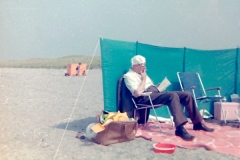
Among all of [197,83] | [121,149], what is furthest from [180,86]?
[121,149]

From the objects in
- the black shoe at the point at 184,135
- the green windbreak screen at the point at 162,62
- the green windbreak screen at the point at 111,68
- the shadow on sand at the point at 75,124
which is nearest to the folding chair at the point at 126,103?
the green windbreak screen at the point at 111,68

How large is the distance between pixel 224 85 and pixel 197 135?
214 centimetres

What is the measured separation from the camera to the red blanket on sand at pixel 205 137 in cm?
425

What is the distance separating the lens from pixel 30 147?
4211mm

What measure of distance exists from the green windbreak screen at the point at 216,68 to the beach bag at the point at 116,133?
2546 millimetres

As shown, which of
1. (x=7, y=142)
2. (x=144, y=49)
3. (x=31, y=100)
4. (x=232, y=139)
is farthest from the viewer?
(x=31, y=100)

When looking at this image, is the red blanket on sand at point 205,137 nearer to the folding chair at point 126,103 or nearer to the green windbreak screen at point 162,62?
the folding chair at point 126,103

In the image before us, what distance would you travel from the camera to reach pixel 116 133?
4402 mm

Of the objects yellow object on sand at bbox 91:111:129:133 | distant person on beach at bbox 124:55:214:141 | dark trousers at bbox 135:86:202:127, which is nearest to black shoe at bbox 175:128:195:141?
distant person on beach at bbox 124:55:214:141

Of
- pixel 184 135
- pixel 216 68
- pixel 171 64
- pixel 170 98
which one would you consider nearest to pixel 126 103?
pixel 170 98

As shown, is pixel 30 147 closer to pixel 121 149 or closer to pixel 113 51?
pixel 121 149

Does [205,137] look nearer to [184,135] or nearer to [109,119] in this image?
[184,135]

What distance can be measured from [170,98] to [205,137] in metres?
0.74

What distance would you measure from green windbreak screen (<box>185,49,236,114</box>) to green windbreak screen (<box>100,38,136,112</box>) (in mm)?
1643
